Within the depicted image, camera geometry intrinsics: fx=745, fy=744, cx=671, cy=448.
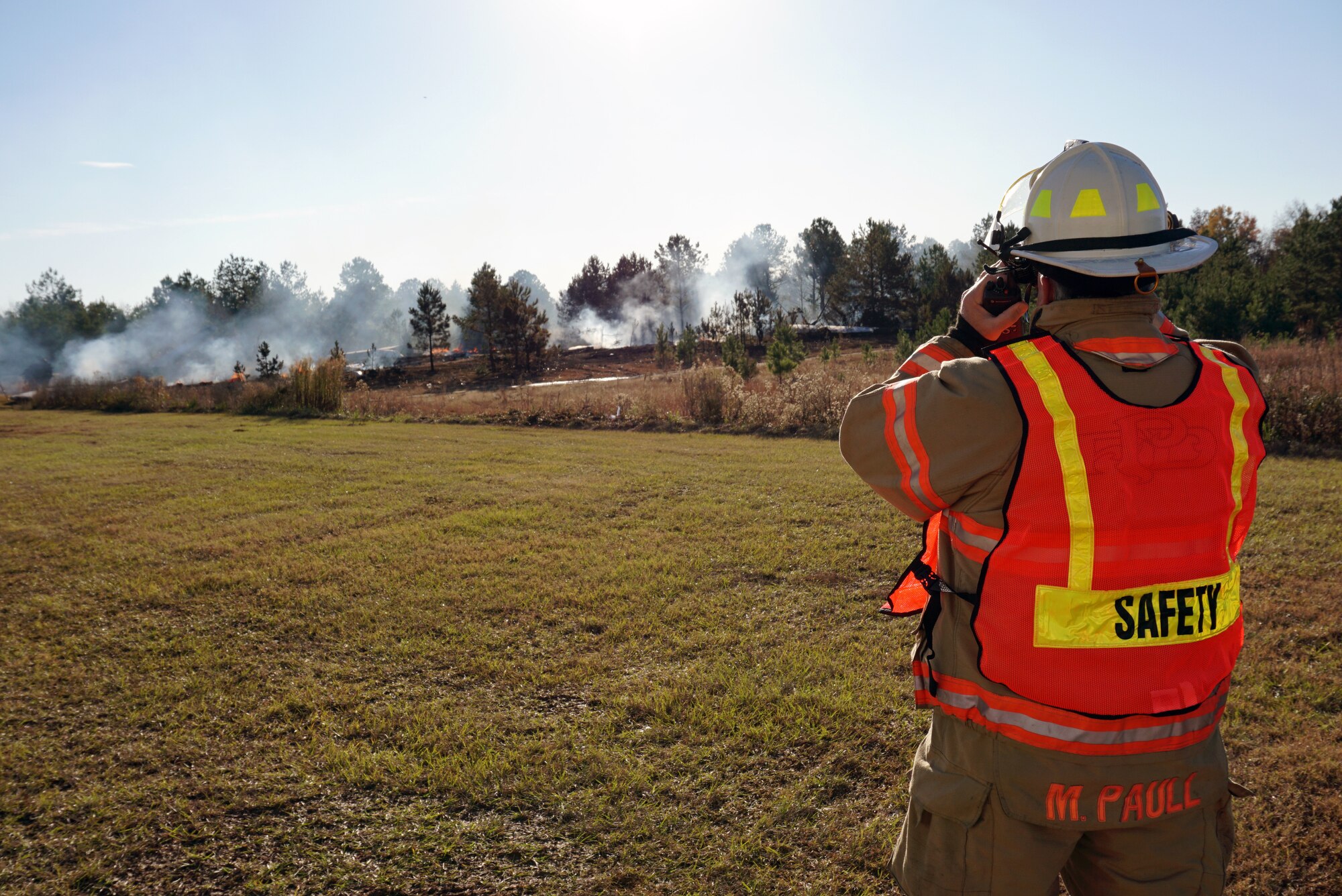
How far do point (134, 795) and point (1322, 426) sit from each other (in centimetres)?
1309

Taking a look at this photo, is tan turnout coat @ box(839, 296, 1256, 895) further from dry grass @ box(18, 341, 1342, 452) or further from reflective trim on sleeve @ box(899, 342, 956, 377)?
dry grass @ box(18, 341, 1342, 452)

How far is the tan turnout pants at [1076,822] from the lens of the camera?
1460 millimetres

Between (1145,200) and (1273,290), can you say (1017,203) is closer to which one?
(1145,200)

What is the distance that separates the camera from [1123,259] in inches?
61.2

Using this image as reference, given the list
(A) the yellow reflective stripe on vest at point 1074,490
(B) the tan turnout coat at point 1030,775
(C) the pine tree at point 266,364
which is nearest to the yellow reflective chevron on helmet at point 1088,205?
(B) the tan turnout coat at point 1030,775

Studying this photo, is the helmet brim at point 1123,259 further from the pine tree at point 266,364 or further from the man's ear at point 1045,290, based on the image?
the pine tree at point 266,364

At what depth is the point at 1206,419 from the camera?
147 cm

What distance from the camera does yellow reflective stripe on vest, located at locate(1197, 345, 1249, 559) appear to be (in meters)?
1.54

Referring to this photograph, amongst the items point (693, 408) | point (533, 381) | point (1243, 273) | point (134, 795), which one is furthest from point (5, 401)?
point (1243, 273)

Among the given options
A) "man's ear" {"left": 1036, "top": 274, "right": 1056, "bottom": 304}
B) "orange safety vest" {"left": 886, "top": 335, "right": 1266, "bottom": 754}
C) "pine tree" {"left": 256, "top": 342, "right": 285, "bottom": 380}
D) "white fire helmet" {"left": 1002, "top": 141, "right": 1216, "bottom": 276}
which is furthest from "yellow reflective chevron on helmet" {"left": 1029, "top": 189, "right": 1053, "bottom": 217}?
"pine tree" {"left": 256, "top": 342, "right": 285, "bottom": 380}

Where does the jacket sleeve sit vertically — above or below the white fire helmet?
below

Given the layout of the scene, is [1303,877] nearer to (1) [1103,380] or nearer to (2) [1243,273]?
(1) [1103,380]

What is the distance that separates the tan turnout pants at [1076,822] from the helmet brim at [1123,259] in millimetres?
984

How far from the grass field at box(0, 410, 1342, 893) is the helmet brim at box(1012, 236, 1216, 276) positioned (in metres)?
2.17
